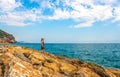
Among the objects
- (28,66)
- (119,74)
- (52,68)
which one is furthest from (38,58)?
(119,74)

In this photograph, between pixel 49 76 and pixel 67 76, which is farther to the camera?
pixel 67 76

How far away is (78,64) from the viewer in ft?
68.2

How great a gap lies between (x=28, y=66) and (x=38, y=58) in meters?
4.75

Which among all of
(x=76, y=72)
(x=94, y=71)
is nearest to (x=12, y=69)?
(x=76, y=72)

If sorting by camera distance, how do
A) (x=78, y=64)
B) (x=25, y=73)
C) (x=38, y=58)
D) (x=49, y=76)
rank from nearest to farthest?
(x=25, y=73)
(x=49, y=76)
(x=38, y=58)
(x=78, y=64)

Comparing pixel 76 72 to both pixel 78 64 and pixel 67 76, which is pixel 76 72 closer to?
pixel 67 76

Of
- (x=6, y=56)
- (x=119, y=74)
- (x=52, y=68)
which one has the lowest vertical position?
(x=119, y=74)

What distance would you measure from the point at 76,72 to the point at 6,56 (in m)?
5.82

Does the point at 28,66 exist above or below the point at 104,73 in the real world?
above

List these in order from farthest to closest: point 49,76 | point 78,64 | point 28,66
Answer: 1. point 78,64
2. point 49,76
3. point 28,66

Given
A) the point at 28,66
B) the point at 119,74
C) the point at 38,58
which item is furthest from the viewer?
the point at 119,74

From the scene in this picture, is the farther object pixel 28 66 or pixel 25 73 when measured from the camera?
pixel 28 66

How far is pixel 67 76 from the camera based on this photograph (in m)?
16.8

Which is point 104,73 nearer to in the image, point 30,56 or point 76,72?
point 76,72
